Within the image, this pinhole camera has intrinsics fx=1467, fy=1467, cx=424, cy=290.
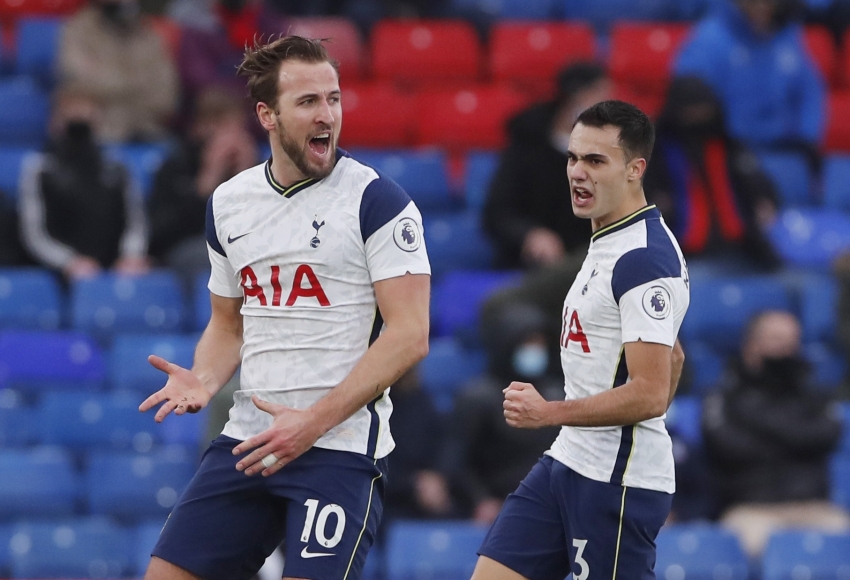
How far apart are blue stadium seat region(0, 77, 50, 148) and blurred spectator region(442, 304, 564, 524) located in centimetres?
407

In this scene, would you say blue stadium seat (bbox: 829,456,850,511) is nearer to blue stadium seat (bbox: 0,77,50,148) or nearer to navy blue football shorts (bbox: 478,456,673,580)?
navy blue football shorts (bbox: 478,456,673,580)

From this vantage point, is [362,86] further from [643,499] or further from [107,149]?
[643,499]

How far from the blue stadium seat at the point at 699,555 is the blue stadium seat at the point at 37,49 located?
18.9ft

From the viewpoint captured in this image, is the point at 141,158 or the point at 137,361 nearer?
the point at 137,361

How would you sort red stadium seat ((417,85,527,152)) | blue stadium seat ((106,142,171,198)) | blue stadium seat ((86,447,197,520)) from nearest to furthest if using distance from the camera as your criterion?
blue stadium seat ((86,447,197,520))
blue stadium seat ((106,142,171,198))
red stadium seat ((417,85,527,152))

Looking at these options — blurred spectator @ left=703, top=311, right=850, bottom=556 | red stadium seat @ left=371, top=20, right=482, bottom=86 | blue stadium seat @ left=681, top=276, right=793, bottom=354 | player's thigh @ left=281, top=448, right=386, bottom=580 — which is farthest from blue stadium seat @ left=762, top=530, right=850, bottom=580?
red stadium seat @ left=371, top=20, right=482, bottom=86

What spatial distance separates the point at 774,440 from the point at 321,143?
4370mm

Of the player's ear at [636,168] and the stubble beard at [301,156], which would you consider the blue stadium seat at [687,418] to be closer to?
the player's ear at [636,168]

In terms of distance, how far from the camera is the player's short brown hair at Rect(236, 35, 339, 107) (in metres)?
4.33

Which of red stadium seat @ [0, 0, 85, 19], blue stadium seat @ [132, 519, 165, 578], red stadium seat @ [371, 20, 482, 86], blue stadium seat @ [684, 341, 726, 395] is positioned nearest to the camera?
blue stadium seat @ [132, 519, 165, 578]

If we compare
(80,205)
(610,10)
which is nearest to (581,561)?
(80,205)

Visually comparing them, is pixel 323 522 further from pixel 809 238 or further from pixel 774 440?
pixel 809 238

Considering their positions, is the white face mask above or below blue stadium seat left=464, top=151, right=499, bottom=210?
above

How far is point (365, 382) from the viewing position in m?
4.16
